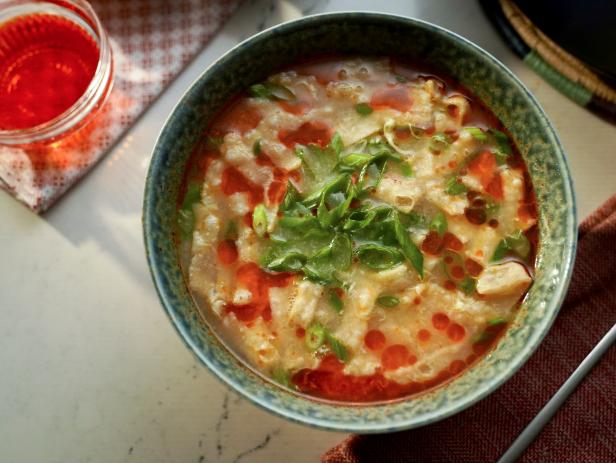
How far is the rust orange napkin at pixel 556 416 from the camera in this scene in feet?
7.65

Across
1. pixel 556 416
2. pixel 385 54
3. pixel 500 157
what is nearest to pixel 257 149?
pixel 385 54

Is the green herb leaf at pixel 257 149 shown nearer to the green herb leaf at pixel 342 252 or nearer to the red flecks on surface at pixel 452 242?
the green herb leaf at pixel 342 252

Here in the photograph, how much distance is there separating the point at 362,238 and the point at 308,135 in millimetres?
414

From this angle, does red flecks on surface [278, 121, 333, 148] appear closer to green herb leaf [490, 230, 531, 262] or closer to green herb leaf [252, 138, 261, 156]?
green herb leaf [252, 138, 261, 156]

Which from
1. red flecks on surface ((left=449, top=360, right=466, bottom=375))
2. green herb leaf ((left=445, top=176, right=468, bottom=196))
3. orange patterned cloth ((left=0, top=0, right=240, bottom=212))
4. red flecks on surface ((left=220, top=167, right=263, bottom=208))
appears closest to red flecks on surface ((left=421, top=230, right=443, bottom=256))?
green herb leaf ((left=445, top=176, right=468, bottom=196))

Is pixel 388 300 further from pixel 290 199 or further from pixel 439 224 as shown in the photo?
pixel 290 199

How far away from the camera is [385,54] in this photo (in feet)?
7.94

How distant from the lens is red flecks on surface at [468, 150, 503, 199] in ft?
7.55

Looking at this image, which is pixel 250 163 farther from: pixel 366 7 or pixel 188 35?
pixel 366 7

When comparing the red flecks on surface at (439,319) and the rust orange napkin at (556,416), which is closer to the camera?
the red flecks on surface at (439,319)

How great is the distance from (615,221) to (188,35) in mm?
1734

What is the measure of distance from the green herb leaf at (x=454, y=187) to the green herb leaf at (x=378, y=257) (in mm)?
278

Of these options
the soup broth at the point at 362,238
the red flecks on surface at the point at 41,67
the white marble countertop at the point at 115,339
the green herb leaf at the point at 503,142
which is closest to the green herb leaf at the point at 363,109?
the soup broth at the point at 362,238

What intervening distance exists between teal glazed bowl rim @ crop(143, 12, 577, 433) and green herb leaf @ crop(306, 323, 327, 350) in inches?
6.6
